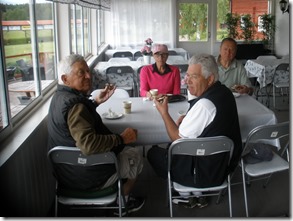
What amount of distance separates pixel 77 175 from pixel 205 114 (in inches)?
32.8

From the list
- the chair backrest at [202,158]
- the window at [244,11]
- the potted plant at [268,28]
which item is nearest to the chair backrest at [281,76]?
the chair backrest at [202,158]

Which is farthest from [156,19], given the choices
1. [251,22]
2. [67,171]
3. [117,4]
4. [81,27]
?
[67,171]

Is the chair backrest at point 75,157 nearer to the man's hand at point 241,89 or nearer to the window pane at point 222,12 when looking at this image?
the man's hand at point 241,89

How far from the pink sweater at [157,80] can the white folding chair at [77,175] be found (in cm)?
161

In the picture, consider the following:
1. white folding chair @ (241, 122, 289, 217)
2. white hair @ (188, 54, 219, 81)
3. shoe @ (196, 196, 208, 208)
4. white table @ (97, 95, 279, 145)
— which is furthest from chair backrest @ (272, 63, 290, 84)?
white hair @ (188, 54, 219, 81)

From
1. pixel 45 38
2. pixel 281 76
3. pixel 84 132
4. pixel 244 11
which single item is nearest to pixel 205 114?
pixel 84 132

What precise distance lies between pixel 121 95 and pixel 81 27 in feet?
12.1

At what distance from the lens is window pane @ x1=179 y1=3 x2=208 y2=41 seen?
1029 cm

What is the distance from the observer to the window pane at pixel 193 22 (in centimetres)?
1029

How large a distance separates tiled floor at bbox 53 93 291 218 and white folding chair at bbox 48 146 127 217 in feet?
1.85

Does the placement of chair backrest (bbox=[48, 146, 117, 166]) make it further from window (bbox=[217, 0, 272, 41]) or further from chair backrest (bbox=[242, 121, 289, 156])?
window (bbox=[217, 0, 272, 41])

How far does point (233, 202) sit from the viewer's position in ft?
9.01

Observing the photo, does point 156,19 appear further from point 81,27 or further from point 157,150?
point 157,150

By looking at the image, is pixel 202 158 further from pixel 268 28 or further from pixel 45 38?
pixel 268 28
